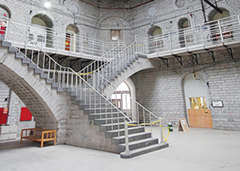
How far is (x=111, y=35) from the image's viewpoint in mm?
13617

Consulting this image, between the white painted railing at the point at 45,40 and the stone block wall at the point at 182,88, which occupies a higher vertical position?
the white painted railing at the point at 45,40

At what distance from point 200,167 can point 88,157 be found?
8.73 feet

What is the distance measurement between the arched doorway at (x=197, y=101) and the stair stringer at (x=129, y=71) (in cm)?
258

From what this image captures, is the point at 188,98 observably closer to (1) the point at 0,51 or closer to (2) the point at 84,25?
(2) the point at 84,25

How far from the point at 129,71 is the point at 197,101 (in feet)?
16.5

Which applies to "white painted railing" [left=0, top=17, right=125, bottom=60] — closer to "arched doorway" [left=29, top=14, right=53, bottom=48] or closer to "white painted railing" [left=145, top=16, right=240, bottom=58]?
"arched doorway" [left=29, top=14, right=53, bottom=48]

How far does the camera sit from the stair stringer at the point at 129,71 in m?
7.51

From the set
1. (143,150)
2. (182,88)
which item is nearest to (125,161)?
(143,150)

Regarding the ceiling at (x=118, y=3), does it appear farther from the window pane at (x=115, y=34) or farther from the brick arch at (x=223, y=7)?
the brick arch at (x=223, y=7)

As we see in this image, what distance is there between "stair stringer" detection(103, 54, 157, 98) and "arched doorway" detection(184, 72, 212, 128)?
2.58 meters

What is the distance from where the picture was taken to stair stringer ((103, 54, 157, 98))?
7.51m

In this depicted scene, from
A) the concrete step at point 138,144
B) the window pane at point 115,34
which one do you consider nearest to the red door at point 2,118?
the concrete step at point 138,144

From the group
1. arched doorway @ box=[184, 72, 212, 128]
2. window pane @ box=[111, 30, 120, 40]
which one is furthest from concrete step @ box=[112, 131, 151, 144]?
window pane @ box=[111, 30, 120, 40]

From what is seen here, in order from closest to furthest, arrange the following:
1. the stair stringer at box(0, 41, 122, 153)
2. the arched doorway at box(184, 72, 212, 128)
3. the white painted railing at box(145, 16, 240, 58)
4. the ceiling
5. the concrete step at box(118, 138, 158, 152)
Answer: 1. the concrete step at box(118, 138, 158, 152)
2. the stair stringer at box(0, 41, 122, 153)
3. the white painted railing at box(145, 16, 240, 58)
4. the arched doorway at box(184, 72, 212, 128)
5. the ceiling
